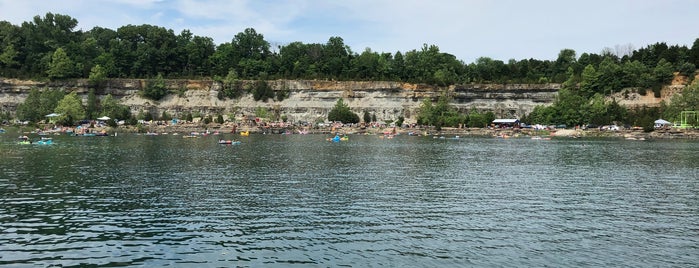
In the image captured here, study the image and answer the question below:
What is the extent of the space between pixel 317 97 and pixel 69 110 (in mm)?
65181

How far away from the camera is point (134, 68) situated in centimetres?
17262

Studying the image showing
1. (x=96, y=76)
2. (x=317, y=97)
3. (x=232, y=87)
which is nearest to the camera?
(x=96, y=76)

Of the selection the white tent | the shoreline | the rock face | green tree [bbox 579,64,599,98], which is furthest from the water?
the rock face

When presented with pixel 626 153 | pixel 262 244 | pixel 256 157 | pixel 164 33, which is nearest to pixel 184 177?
pixel 256 157

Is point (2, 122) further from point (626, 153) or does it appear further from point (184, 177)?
point (626, 153)

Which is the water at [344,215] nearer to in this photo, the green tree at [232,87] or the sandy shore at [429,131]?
the sandy shore at [429,131]

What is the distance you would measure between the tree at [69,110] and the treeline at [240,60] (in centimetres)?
1759

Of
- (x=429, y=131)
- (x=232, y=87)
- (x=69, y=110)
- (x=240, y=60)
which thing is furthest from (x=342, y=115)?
(x=69, y=110)

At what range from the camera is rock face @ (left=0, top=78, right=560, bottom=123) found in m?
156

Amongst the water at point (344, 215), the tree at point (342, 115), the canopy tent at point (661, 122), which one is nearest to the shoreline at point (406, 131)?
the canopy tent at point (661, 122)

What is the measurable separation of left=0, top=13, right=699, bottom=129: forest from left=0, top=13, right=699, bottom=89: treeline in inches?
12.0

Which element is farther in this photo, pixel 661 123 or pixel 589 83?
pixel 589 83

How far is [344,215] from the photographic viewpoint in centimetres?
2923

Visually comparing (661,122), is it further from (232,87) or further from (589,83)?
(232,87)
